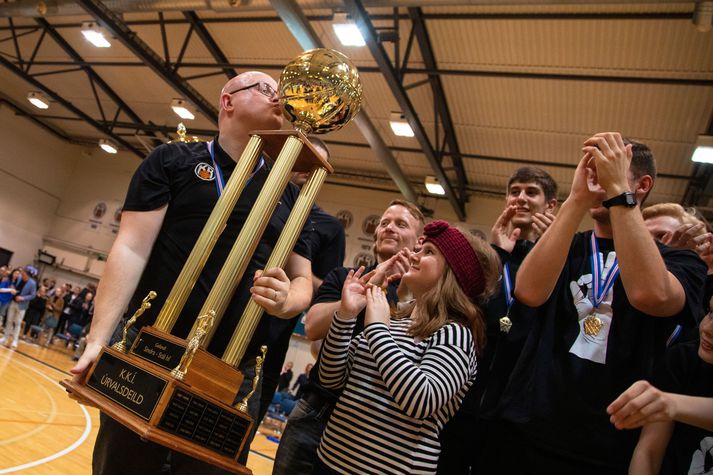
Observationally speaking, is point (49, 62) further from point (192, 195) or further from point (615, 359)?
point (615, 359)

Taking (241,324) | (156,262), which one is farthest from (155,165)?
(241,324)

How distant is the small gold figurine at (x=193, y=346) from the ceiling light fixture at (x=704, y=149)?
33.1ft

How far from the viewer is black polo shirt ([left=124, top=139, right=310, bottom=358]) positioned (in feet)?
6.11

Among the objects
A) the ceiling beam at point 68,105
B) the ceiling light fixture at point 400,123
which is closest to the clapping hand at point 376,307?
the ceiling light fixture at point 400,123

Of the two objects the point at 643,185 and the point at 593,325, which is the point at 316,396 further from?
the point at 643,185

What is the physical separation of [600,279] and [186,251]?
63.9 inches

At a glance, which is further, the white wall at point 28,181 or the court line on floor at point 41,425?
the white wall at point 28,181

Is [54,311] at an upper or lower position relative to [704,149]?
lower

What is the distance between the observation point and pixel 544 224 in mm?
2264

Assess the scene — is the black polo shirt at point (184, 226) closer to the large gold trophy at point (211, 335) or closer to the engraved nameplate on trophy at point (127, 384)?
the large gold trophy at point (211, 335)

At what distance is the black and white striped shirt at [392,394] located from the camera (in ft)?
5.82

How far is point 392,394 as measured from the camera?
178 centimetres

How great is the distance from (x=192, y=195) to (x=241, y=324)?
59 cm

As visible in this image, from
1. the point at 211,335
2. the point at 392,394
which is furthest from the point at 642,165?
the point at 211,335
